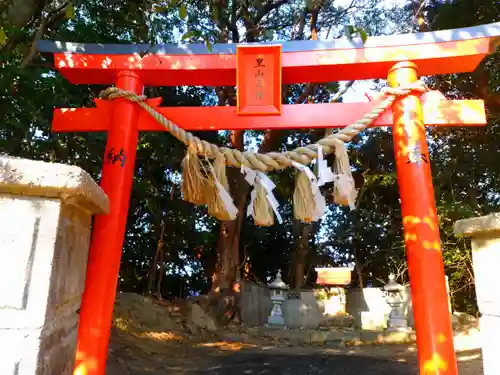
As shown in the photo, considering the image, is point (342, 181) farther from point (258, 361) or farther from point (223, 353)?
point (223, 353)

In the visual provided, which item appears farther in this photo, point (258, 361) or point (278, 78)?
point (258, 361)

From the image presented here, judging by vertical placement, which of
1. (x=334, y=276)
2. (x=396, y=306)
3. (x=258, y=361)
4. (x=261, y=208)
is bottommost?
(x=258, y=361)

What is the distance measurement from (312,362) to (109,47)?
5.10 metres

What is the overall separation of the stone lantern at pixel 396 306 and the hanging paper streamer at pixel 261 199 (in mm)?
7603

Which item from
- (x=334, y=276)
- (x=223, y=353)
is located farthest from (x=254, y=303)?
(x=223, y=353)

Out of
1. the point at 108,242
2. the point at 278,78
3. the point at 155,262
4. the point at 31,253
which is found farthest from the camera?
the point at 155,262

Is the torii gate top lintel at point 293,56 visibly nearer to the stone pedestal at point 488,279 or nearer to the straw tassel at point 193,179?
the straw tassel at point 193,179

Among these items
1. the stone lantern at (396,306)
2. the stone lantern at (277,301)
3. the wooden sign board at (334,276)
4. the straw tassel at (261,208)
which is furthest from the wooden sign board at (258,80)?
the wooden sign board at (334,276)

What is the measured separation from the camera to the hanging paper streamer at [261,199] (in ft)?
10.4

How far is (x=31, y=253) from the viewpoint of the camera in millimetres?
1466

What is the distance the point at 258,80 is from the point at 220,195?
3.64ft

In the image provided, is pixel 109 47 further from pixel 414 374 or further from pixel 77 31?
pixel 414 374

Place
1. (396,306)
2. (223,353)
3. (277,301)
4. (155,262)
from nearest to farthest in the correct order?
(223,353)
(396,306)
(277,301)
(155,262)

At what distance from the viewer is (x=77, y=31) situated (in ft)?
21.2
